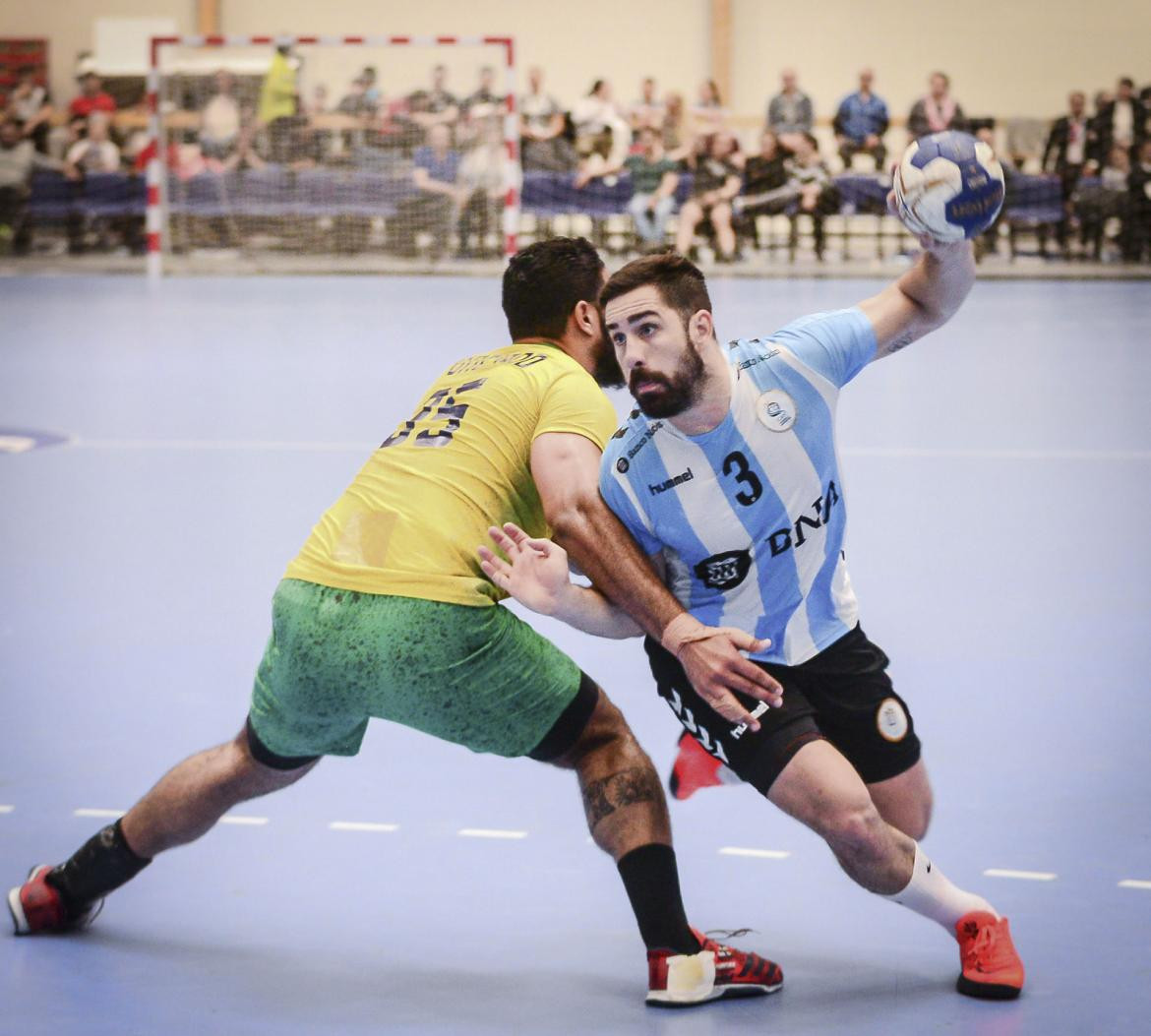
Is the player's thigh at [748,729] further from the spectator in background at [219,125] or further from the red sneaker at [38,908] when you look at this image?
the spectator in background at [219,125]

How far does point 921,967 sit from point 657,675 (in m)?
0.81

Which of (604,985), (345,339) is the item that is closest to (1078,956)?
(604,985)

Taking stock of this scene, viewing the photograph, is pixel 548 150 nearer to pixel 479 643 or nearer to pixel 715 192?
pixel 715 192

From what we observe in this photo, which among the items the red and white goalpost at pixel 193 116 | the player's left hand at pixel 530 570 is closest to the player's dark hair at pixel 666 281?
the player's left hand at pixel 530 570

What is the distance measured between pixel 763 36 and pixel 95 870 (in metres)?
24.2

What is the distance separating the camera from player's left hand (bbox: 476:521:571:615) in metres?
3.37

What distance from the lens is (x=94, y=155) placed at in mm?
21562

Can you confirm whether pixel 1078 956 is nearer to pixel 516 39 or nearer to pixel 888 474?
pixel 888 474

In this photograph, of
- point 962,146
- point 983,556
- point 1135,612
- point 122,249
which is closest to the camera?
point 962,146

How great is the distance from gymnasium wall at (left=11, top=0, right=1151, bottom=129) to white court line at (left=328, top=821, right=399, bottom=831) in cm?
2177

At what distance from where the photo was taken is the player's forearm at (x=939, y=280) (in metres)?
3.68

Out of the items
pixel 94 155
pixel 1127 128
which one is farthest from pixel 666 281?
pixel 94 155

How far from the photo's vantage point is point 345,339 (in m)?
14.3

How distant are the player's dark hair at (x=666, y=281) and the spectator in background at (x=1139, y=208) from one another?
59.1ft
